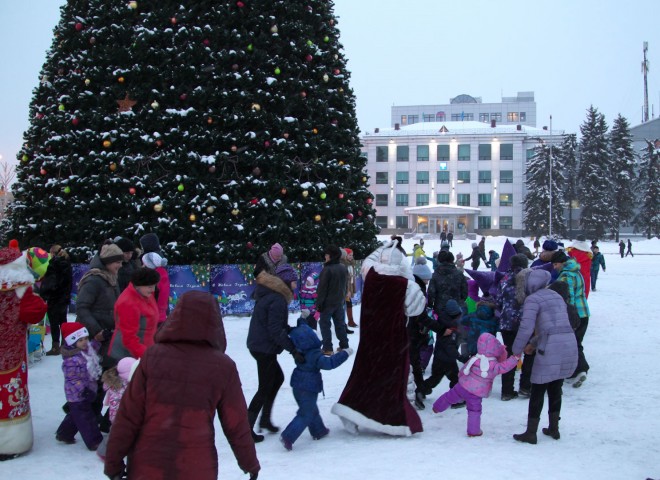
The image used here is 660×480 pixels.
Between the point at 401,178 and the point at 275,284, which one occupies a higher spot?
the point at 401,178

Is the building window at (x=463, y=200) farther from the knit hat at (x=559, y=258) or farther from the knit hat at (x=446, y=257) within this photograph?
the knit hat at (x=446, y=257)

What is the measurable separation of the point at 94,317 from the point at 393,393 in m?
3.13

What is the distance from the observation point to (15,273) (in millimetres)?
5520

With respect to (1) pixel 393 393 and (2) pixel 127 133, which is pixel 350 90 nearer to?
(2) pixel 127 133

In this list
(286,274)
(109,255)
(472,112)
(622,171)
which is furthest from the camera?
(472,112)

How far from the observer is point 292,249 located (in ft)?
46.1

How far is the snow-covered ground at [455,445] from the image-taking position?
5270 mm

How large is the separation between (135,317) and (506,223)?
74.4 metres

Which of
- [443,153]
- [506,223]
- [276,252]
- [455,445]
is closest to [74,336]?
[455,445]

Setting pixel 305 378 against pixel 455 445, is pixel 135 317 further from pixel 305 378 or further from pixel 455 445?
pixel 455 445

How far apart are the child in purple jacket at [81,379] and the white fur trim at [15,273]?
0.57 meters

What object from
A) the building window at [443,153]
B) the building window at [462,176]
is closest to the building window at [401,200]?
the building window at [443,153]

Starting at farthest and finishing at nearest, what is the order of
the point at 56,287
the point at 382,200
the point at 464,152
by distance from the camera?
1. the point at 382,200
2. the point at 464,152
3. the point at 56,287

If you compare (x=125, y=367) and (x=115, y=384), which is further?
(x=115, y=384)
